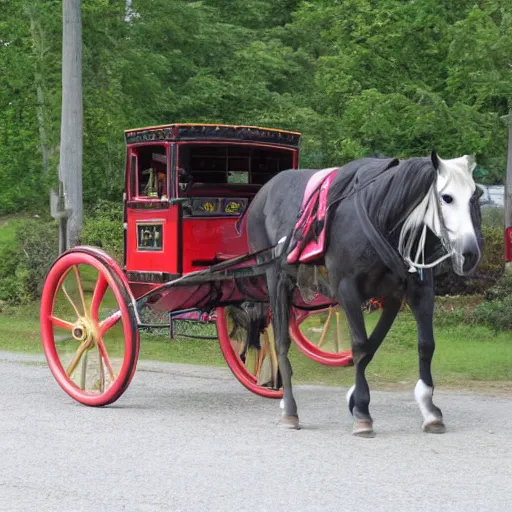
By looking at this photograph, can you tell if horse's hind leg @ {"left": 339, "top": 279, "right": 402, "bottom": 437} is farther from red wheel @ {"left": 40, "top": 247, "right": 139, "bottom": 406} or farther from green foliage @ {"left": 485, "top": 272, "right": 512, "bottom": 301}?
green foliage @ {"left": 485, "top": 272, "right": 512, "bottom": 301}

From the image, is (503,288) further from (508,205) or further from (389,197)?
(389,197)

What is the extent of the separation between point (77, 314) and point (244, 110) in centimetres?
1481

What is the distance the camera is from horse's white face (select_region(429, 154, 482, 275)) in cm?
696

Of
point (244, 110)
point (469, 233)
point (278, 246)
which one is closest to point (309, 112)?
point (244, 110)

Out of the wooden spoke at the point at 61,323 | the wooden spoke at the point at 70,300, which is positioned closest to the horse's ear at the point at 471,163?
the wooden spoke at the point at 70,300

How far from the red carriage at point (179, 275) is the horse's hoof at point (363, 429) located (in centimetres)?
157

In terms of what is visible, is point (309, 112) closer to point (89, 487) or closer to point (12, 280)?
point (12, 280)

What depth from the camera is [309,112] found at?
2223 centimetres

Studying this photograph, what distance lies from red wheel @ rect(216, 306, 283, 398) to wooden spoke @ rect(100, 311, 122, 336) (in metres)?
1.06

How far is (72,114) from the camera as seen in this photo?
674 inches

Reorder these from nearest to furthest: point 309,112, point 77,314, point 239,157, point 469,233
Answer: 1. point 469,233
2. point 77,314
3. point 239,157
4. point 309,112

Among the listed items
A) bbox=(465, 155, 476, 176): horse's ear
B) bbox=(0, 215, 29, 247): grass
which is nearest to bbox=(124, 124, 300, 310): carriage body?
bbox=(465, 155, 476, 176): horse's ear

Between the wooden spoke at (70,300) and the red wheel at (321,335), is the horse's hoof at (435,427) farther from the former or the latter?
the wooden spoke at (70,300)

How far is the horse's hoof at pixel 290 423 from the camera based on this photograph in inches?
311
